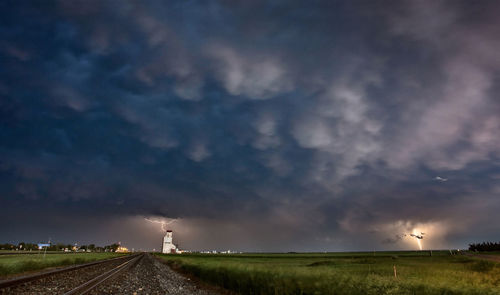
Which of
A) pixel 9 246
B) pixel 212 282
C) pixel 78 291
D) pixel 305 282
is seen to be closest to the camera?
pixel 305 282

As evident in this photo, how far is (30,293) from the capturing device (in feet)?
63.9

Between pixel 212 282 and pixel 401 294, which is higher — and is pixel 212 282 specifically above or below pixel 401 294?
below

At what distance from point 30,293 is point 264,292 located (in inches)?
661

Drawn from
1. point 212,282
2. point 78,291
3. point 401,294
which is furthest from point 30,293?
point 401,294

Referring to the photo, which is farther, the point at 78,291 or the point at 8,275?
the point at 8,275

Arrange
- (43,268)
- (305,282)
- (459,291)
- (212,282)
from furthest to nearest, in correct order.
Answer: (43,268), (212,282), (305,282), (459,291)

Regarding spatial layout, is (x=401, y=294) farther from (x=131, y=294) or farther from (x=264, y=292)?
(x=131, y=294)

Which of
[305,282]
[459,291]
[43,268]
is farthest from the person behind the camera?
[43,268]

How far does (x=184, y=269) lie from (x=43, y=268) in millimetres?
21583

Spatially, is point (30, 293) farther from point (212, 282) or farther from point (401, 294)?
point (401, 294)

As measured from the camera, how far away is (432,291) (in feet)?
45.1

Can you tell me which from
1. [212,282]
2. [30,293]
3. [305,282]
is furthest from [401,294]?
[30,293]

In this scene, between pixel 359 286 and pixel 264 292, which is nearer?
pixel 359 286

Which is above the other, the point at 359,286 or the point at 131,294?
the point at 359,286
